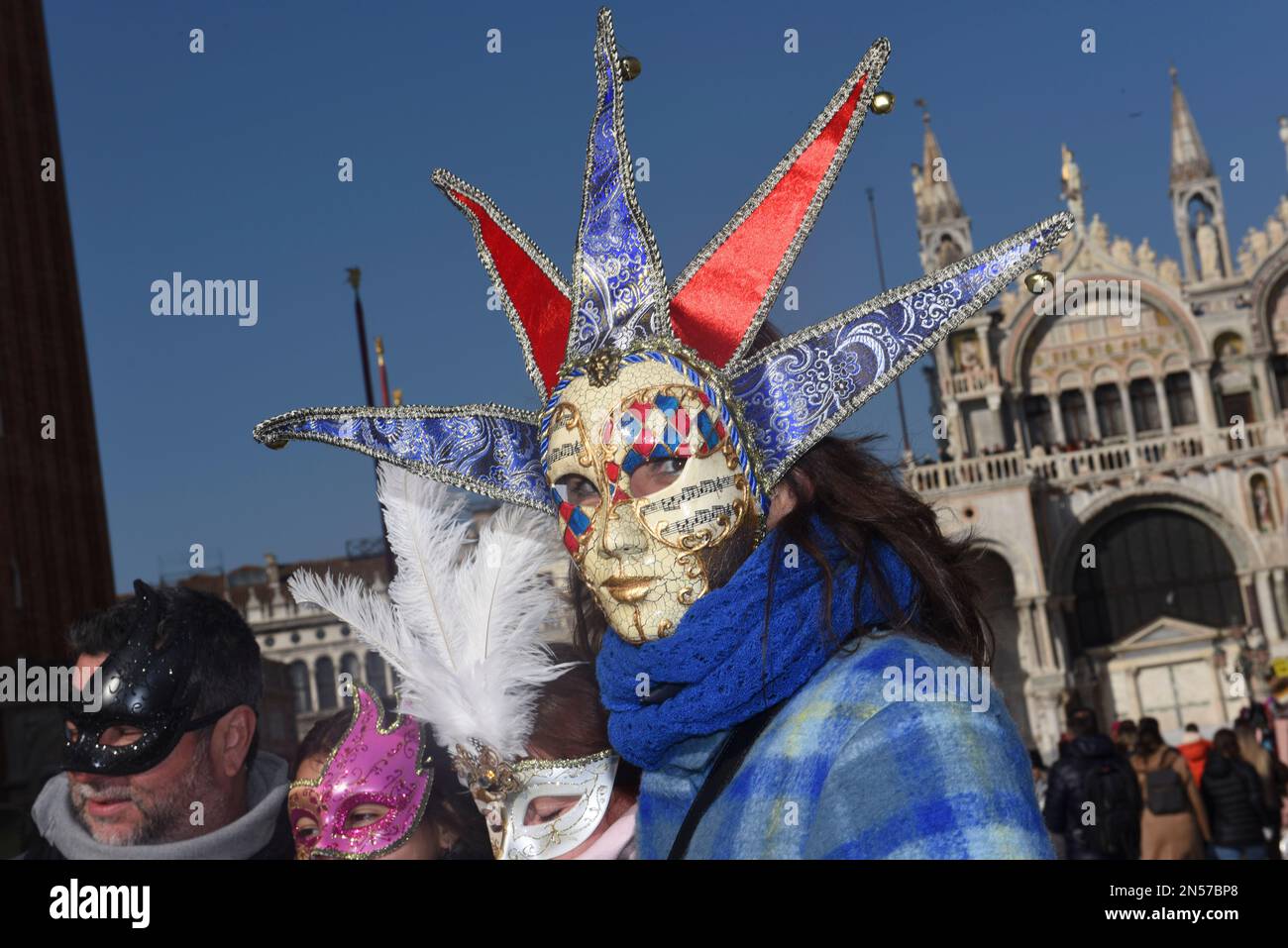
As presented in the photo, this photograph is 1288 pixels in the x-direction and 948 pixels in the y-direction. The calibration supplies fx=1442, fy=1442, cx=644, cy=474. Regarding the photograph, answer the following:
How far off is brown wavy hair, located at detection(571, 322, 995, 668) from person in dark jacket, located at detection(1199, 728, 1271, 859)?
615 centimetres

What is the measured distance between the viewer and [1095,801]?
7422mm

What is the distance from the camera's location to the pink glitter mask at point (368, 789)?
3.19 m

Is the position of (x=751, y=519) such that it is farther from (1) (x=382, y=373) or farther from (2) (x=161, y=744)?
(1) (x=382, y=373)

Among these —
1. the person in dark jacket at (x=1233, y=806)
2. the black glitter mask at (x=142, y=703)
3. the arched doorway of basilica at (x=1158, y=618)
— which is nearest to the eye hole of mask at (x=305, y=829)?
the black glitter mask at (x=142, y=703)

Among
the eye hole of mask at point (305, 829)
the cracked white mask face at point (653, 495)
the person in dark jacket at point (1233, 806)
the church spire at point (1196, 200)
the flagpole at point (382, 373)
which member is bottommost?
the person in dark jacket at point (1233, 806)

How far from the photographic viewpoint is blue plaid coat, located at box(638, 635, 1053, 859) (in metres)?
1.96

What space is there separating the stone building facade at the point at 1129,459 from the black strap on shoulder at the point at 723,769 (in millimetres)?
23919

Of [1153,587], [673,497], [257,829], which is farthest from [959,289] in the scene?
[1153,587]

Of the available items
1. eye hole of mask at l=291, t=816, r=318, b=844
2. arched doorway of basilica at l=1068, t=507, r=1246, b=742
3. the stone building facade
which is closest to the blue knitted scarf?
eye hole of mask at l=291, t=816, r=318, b=844

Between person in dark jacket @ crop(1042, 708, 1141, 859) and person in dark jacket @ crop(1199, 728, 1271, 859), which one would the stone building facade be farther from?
person in dark jacket @ crop(1042, 708, 1141, 859)

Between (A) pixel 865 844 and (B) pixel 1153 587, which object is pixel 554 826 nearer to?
(A) pixel 865 844

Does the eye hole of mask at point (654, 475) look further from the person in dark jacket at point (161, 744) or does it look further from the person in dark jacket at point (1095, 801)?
the person in dark jacket at point (1095, 801)
